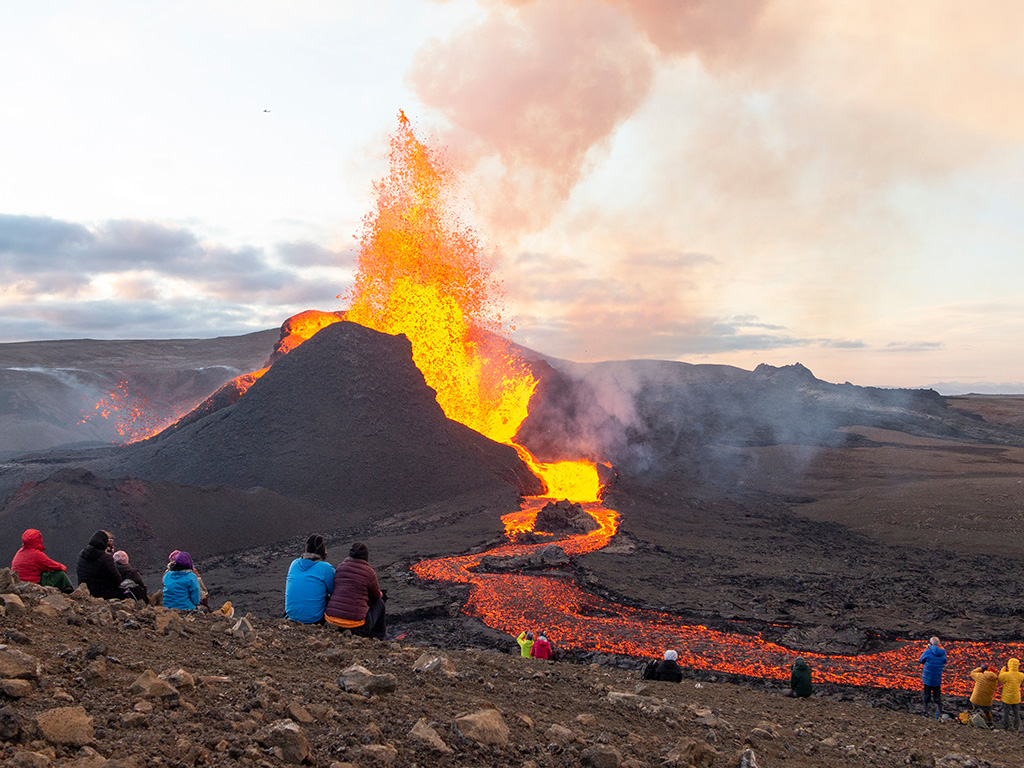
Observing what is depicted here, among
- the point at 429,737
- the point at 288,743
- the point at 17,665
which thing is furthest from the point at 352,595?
the point at 288,743

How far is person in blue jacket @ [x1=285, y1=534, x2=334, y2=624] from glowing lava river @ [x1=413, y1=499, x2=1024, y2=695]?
25.8 feet

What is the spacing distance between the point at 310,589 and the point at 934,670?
33.6ft

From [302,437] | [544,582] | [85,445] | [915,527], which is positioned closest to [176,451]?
[302,437]

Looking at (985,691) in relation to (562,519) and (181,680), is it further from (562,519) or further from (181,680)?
(562,519)

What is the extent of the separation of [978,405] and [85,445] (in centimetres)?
12527

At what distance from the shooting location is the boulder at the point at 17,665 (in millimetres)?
3786

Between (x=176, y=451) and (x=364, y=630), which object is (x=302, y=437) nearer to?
(x=176, y=451)

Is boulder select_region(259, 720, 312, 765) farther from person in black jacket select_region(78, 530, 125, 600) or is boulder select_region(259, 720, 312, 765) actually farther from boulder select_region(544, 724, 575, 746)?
person in black jacket select_region(78, 530, 125, 600)

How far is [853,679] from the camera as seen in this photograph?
1308 centimetres

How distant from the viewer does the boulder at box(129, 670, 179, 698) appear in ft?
13.2

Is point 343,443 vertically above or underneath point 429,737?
underneath

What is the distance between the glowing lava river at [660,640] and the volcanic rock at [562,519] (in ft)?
21.4

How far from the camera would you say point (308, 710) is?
425 centimetres

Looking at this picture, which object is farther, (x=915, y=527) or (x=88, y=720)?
(x=915, y=527)
